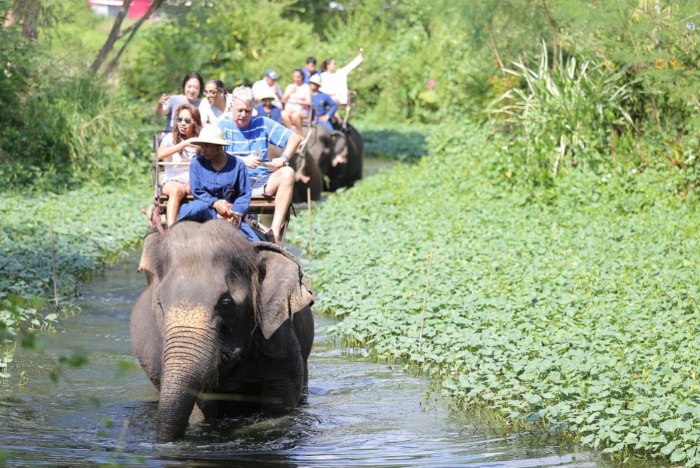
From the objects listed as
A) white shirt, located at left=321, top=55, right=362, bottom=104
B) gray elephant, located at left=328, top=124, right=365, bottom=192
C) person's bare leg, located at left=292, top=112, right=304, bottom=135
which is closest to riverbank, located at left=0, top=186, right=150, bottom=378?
person's bare leg, located at left=292, top=112, right=304, bottom=135

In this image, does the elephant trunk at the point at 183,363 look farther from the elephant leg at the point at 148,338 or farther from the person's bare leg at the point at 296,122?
the person's bare leg at the point at 296,122

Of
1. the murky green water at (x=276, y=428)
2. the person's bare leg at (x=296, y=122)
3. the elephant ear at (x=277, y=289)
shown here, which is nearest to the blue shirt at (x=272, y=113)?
the person's bare leg at (x=296, y=122)

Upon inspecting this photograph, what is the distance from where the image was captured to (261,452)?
24.8 feet

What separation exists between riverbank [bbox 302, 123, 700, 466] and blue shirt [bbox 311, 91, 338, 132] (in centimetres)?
402

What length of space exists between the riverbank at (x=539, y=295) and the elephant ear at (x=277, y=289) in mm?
1562

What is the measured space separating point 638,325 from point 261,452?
10.9ft

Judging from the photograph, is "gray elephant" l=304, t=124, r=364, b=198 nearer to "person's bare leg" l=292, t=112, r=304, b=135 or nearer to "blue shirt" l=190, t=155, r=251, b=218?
"person's bare leg" l=292, t=112, r=304, b=135

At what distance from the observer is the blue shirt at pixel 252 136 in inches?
427

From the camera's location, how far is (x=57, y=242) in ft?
45.0

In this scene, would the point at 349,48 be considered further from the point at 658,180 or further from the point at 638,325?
the point at 638,325

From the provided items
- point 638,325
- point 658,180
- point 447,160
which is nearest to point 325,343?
point 638,325

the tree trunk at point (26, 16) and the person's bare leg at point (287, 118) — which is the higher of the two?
the tree trunk at point (26, 16)

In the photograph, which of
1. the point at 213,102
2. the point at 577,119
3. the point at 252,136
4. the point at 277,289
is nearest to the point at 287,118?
the point at 577,119

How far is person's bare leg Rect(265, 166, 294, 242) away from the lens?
9430 millimetres
